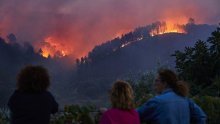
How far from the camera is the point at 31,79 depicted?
617cm

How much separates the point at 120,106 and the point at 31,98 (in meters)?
0.99

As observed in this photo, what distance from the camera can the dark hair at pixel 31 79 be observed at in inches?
243

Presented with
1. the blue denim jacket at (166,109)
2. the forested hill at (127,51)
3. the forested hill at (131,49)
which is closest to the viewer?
the blue denim jacket at (166,109)

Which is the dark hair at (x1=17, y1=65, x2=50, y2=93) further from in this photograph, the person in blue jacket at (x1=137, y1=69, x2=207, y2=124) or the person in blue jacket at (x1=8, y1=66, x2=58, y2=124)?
the person in blue jacket at (x1=137, y1=69, x2=207, y2=124)

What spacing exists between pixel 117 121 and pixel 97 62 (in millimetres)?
42440

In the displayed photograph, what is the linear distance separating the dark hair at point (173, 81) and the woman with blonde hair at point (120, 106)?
17.8 inches

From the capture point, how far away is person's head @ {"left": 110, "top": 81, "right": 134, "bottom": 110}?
19.3ft

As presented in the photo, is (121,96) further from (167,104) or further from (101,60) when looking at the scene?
(101,60)

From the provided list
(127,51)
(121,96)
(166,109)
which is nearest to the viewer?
(121,96)

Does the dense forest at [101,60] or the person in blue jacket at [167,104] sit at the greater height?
the dense forest at [101,60]

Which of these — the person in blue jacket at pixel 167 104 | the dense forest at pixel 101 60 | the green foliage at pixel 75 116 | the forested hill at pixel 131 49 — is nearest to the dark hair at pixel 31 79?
the person in blue jacket at pixel 167 104

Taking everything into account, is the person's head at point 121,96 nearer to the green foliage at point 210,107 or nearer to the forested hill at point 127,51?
the green foliage at point 210,107

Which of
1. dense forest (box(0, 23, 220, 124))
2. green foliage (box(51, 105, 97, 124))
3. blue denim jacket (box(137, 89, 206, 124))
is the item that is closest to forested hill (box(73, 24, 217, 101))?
dense forest (box(0, 23, 220, 124))

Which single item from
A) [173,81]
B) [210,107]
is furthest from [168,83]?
[210,107]
